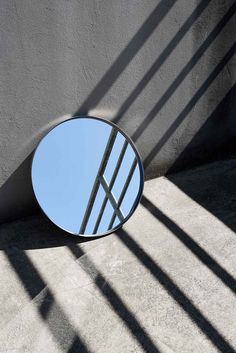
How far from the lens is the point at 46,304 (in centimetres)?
247

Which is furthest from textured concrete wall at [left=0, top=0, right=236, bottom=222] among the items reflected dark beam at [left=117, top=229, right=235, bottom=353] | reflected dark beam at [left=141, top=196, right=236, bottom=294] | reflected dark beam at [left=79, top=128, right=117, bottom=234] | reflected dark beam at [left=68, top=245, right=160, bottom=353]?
reflected dark beam at [left=117, top=229, right=235, bottom=353]

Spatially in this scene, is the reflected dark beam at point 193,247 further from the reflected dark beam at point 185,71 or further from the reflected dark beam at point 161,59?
the reflected dark beam at point 161,59

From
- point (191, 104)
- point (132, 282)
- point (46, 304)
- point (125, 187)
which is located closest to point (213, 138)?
point (191, 104)

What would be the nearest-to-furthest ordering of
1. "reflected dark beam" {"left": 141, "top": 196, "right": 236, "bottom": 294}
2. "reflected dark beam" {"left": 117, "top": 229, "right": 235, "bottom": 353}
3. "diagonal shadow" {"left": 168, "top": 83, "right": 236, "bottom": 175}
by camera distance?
1. "reflected dark beam" {"left": 117, "top": 229, "right": 235, "bottom": 353}
2. "reflected dark beam" {"left": 141, "top": 196, "right": 236, "bottom": 294}
3. "diagonal shadow" {"left": 168, "top": 83, "right": 236, "bottom": 175}

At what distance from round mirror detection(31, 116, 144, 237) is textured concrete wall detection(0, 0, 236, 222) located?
10 centimetres

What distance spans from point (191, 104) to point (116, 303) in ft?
4.54

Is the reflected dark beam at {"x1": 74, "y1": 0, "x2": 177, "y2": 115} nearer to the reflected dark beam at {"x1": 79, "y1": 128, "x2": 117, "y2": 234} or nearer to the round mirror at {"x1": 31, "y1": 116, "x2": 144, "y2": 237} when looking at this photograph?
the round mirror at {"x1": 31, "y1": 116, "x2": 144, "y2": 237}

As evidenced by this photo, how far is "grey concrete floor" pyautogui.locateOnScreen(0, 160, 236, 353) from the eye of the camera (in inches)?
90.8

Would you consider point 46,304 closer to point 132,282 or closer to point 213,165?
point 132,282

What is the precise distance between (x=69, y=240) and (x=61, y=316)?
565 mm

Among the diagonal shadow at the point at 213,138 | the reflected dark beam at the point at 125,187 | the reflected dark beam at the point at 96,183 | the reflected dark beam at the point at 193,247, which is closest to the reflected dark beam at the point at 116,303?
the reflected dark beam at the point at 96,183

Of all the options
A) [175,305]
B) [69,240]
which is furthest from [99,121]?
[175,305]

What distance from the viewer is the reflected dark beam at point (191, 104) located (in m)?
3.28

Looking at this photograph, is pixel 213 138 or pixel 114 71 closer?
pixel 114 71
